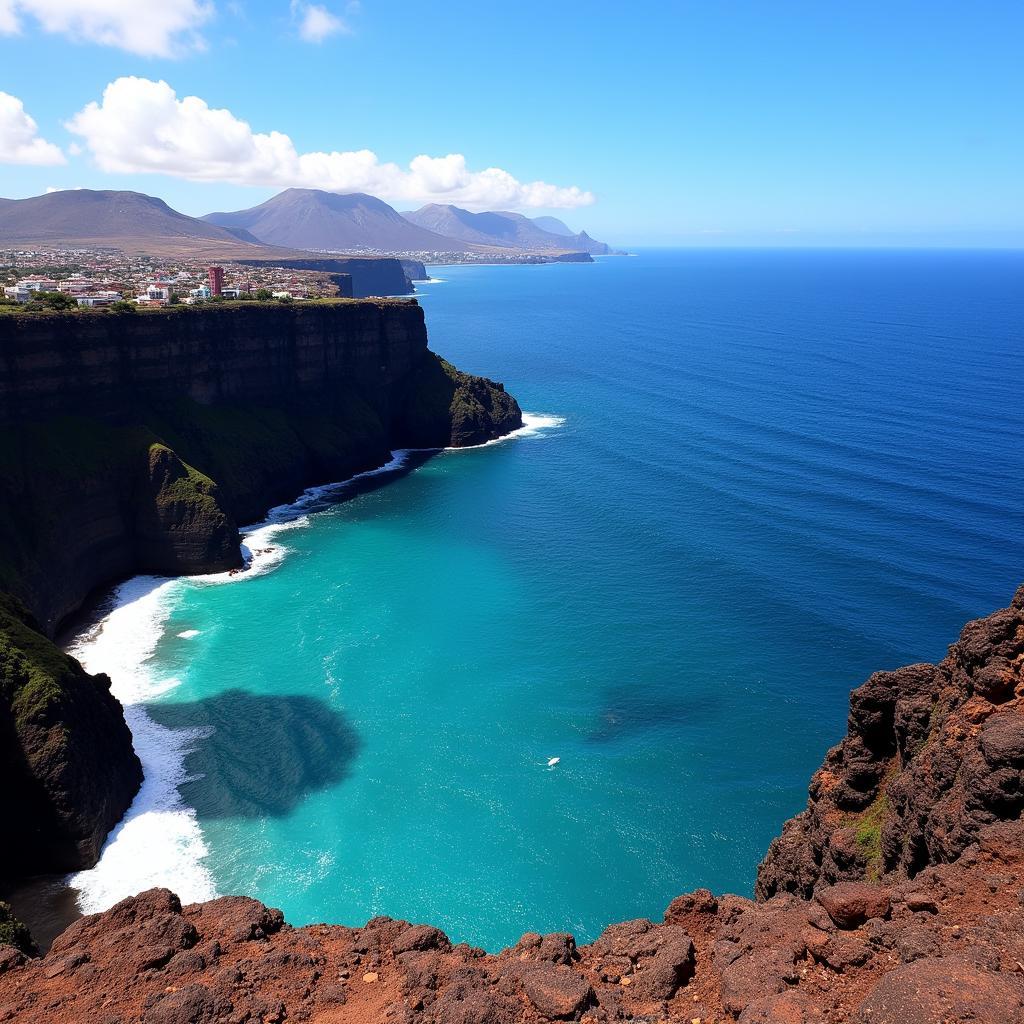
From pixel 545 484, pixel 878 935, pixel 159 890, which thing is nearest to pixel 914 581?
pixel 545 484

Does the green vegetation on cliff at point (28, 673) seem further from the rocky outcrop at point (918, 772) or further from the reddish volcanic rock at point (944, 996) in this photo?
the reddish volcanic rock at point (944, 996)

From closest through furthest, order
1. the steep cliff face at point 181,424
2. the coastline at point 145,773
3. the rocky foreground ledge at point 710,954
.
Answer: the rocky foreground ledge at point 710,954 → the coastline at point 145,773 → the steep cliff face at point 181,424

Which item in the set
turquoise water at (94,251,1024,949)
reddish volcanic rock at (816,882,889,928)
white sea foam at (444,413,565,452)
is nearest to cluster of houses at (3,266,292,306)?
white sea foam at (444,413,565,452)

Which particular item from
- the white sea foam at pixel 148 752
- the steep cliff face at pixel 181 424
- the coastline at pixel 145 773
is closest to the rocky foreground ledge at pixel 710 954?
the coastline at pixel 145 773

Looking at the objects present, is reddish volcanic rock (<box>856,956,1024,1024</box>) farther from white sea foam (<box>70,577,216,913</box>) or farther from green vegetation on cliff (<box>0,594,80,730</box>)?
green vegetation on cliff (<box>0,594,80,730</box>)

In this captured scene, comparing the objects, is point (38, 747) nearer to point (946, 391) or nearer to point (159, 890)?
point (159, 890)

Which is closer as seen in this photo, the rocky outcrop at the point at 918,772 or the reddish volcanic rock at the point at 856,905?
the reddish volcanic rock at the point at 856,905

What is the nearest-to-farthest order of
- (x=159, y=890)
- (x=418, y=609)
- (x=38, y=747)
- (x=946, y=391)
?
(x=159, y=890) < (x=38, y=747) < (x=418, y=609) < (x=946, y=391)
